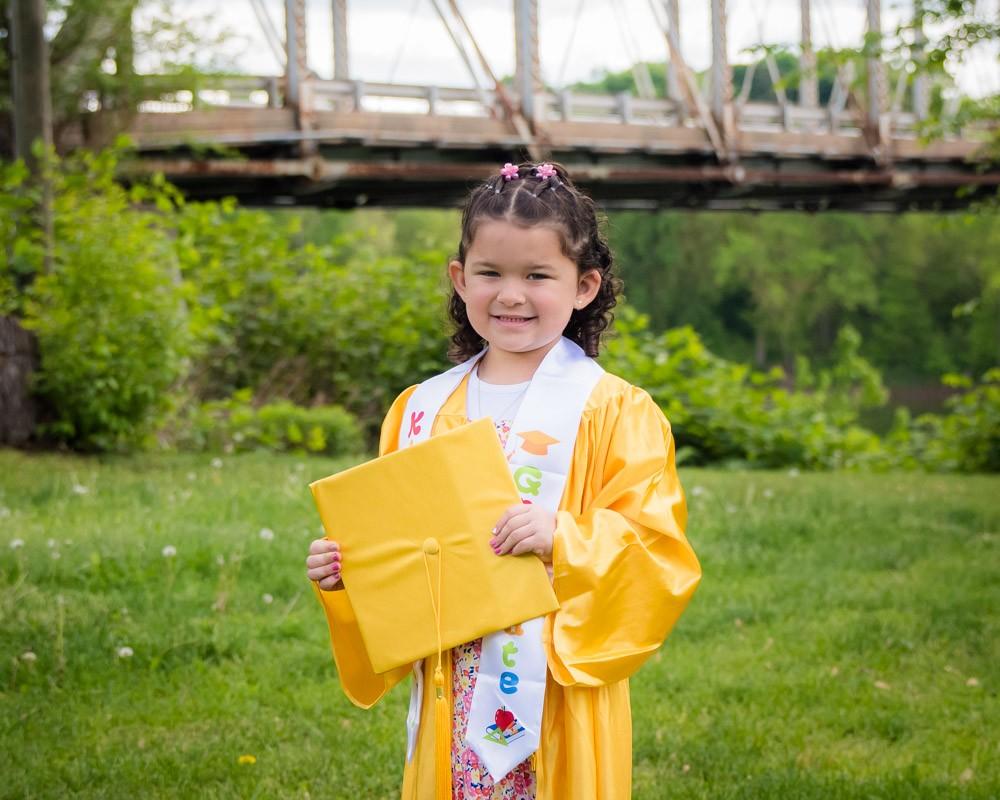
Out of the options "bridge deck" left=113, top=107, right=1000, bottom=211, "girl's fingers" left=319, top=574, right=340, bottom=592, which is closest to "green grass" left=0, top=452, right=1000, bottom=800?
"girl's fingers" left=319, top=574, right=340, bottom=592

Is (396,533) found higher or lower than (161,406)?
higher

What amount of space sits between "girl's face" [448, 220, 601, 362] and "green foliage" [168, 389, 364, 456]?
7.74 metres

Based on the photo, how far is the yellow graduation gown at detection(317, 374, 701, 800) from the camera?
2.30 m

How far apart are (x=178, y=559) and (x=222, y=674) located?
1.00 meters

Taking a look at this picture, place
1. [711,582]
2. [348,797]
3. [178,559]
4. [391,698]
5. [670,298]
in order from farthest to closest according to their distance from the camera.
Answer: [670,298] → [711,582] → [178,559] → [391,698] → [348,797]

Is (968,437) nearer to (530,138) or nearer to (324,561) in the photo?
(530,138)

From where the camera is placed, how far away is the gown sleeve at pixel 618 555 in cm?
230

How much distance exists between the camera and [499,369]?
2.54m

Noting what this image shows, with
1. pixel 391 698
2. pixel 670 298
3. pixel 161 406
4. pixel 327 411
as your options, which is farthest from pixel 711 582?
pixel 670 298

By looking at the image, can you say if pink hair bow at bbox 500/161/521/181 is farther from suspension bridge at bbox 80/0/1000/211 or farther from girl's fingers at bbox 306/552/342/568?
suspension bridge at bbox 80/0/1000/211

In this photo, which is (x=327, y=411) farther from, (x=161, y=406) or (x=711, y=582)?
(x=711, y=582)

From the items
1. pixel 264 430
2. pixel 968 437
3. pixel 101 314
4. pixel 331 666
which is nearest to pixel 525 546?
pixel 331 666

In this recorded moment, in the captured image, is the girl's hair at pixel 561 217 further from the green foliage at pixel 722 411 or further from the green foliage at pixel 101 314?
the green foliage at pixel 722 411

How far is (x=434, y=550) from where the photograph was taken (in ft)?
7.49
